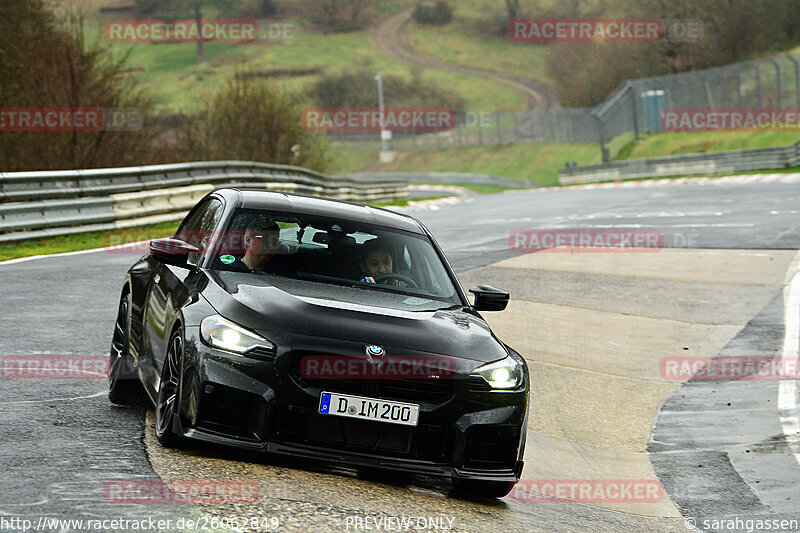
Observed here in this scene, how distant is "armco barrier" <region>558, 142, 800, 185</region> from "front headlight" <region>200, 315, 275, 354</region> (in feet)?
122

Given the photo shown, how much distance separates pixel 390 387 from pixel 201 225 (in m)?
2.49

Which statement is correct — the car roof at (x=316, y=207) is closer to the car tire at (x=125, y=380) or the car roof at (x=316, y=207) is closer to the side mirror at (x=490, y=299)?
the side mirror at (x=490, y=299)

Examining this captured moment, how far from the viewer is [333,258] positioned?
676cm

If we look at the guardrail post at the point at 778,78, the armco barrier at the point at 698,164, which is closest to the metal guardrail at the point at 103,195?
the armco barrier at the point at 698,164

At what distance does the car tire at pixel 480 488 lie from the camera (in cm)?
588

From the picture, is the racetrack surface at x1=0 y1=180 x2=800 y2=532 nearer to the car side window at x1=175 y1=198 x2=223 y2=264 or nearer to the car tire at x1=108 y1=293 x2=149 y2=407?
the car tire at x1=108 y1=293 x2=149 y2=407

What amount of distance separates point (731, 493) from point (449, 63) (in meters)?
136

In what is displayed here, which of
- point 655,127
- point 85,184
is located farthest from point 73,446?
point 655,127

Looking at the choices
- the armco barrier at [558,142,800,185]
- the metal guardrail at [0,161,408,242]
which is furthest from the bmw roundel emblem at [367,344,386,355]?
the armco barrier at [558,142,800,185]

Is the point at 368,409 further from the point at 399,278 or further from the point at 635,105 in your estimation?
the point at 635,105

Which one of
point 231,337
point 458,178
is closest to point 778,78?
point 458,178

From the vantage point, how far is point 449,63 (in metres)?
141

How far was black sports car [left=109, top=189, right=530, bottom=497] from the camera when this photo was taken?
17.9 feet

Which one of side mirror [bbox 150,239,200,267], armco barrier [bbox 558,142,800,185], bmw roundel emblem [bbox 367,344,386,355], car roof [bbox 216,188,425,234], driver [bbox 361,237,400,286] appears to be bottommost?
armco barrier [bbox 558,142,800,185]
